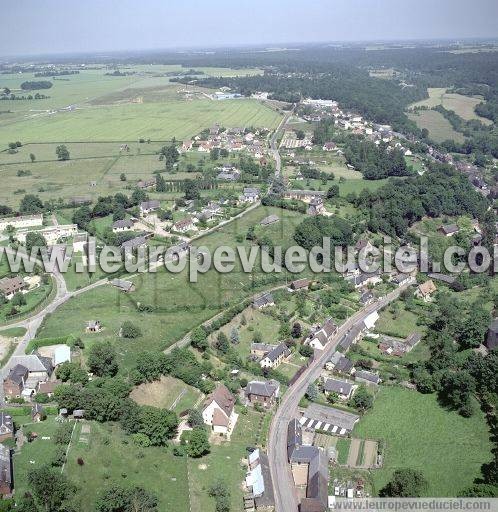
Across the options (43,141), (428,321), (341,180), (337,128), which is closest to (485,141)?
(337,128)

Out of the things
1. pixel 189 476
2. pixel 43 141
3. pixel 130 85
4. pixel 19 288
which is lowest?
pixel 189 476

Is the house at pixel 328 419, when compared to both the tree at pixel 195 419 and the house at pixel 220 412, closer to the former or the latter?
the house at pixel 220 412

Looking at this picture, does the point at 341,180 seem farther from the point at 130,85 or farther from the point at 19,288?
the point at 130,85

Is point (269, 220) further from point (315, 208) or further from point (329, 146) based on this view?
point (329, 146)

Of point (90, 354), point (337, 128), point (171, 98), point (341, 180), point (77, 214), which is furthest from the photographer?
point (171, 98)

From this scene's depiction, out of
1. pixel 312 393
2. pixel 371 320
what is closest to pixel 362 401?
pixel 312 393

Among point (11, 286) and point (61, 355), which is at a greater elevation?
point (11, 286)
